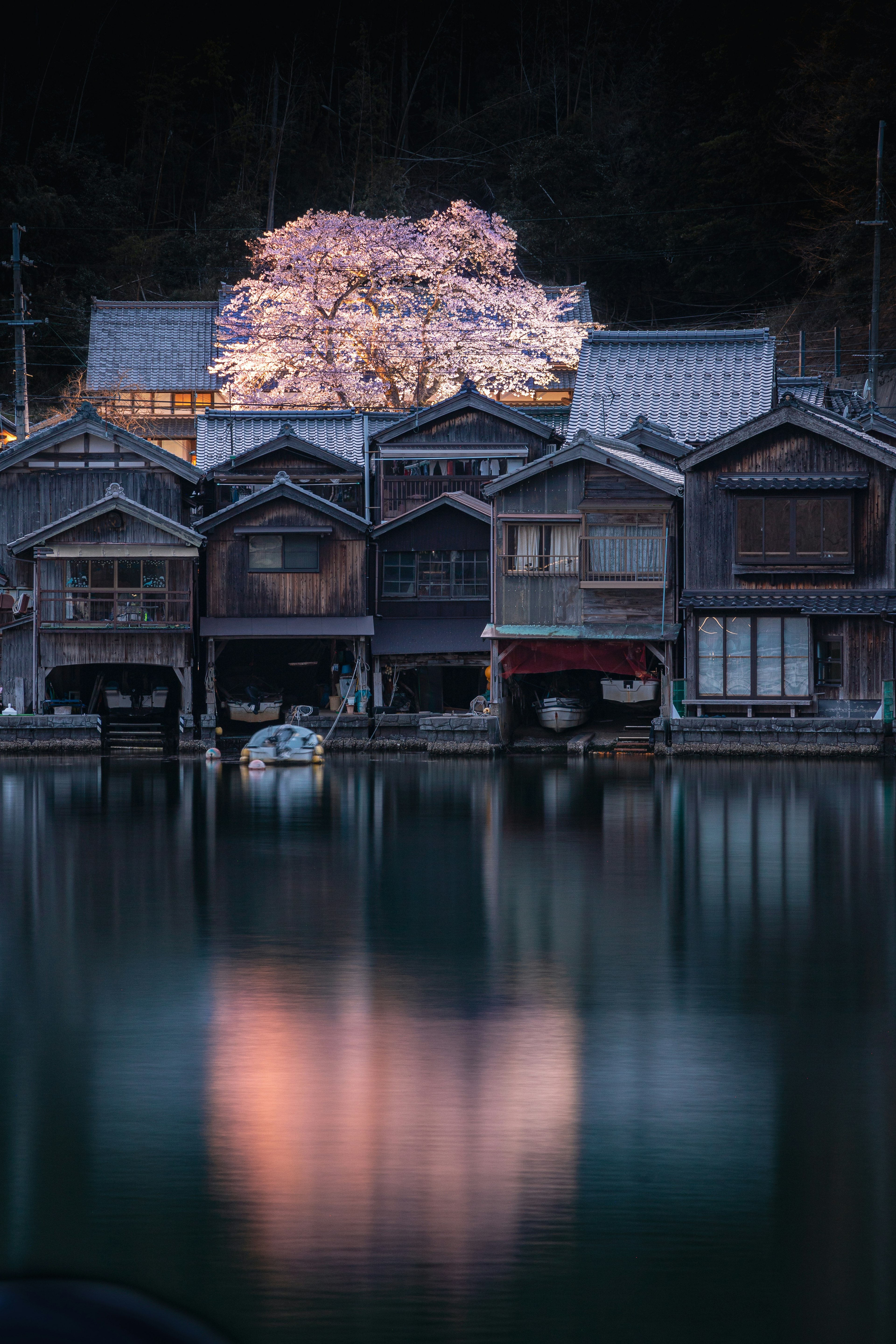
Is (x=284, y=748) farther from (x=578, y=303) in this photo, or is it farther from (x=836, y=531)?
(x=578, y=303)

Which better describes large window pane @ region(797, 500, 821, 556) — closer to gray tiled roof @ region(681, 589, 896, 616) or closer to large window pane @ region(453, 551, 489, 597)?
gray tiled roof @ region(681, 589, 896, 616)

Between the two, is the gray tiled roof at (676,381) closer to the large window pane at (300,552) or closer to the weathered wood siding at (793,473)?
the weathered wood siding at (793,473)

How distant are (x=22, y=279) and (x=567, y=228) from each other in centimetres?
2355

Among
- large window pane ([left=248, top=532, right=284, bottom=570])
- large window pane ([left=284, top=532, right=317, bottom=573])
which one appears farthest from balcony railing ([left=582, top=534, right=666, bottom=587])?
large window pane ([left=248, top=532, right=284, bottom=570])

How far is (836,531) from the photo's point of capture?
3588cm

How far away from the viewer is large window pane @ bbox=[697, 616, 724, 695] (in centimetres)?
3609

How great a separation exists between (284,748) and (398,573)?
7.50 meters

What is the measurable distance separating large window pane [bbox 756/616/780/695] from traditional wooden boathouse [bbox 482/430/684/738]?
2167 millimetres

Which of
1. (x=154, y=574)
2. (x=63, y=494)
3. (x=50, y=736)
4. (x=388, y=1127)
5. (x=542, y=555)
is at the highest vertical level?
(x=63, y=494)

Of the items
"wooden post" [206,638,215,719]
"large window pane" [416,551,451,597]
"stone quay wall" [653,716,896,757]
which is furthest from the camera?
"large window pane" [416,551,451,597]

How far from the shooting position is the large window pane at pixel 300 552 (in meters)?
41.6

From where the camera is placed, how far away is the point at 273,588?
41.5 meters

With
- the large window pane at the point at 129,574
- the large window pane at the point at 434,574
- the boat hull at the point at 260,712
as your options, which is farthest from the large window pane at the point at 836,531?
the large window pane at the point at 129,574

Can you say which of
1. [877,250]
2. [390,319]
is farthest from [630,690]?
[877,250]
